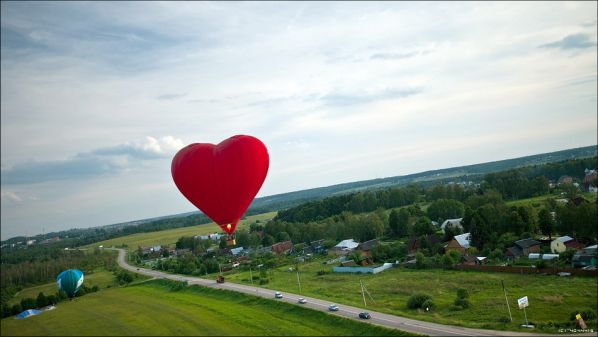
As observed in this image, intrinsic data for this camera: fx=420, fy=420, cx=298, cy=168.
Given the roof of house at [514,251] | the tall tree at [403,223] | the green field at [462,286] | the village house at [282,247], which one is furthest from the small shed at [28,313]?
the tall tree at [403,223]

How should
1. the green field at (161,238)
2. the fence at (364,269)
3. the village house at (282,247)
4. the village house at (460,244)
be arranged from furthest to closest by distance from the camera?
1. the green field at (161,238)
2. the village house at (282,247)
3. the village house at (460,244)
4. the fence at (364,269)

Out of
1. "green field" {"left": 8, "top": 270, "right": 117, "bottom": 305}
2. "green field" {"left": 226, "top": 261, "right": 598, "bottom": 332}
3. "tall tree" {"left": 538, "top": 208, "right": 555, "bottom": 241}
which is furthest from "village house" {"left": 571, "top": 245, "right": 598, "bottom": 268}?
"green field" {"left": 8, "top": 270, "right": 117, "bottom": 305}

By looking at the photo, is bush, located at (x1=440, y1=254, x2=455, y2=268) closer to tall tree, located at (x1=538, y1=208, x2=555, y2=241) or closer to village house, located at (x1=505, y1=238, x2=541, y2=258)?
village house, located at (x1=505, y1=238, x2=541, y2=258)

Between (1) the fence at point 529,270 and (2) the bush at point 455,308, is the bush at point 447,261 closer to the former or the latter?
(1) the fence at point 529,270

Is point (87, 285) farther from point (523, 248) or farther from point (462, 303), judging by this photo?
point (523, 248)

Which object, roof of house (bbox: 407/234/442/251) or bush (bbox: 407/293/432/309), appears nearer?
bush (bbox: 407/293/432/309)

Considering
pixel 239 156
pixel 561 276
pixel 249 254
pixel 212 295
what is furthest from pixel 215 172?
pixel 249 254
